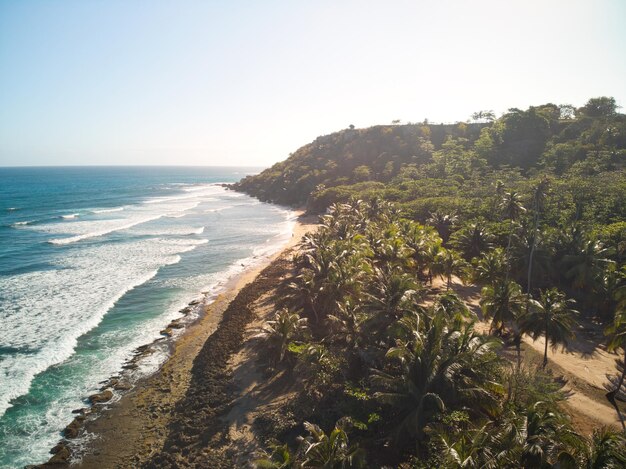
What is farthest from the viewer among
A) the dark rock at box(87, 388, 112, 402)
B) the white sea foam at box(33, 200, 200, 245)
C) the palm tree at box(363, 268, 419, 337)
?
the white sea foam at box(33, 200, 200, 245)

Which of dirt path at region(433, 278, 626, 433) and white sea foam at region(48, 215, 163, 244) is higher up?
white sea foam at region(48, 215, 163, 244)

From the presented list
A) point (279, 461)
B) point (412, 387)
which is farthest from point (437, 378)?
point (279, 461)

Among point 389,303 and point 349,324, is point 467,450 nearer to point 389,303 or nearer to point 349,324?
point 389,303

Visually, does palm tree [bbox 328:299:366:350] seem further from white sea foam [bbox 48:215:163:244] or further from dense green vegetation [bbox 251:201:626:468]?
white sea foam [bbox 48:215:163:244]

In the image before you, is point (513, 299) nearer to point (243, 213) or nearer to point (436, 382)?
point (436, 382)

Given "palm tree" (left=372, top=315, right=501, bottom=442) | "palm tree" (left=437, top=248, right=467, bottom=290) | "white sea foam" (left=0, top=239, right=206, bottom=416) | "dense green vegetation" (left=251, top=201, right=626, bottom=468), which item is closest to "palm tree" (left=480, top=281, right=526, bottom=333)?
"dense green vegetation" (left=251, top=201, right=626, bottom=468)

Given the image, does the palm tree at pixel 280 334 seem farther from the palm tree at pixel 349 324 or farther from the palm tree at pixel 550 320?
the palm tree at pixel 550 320
